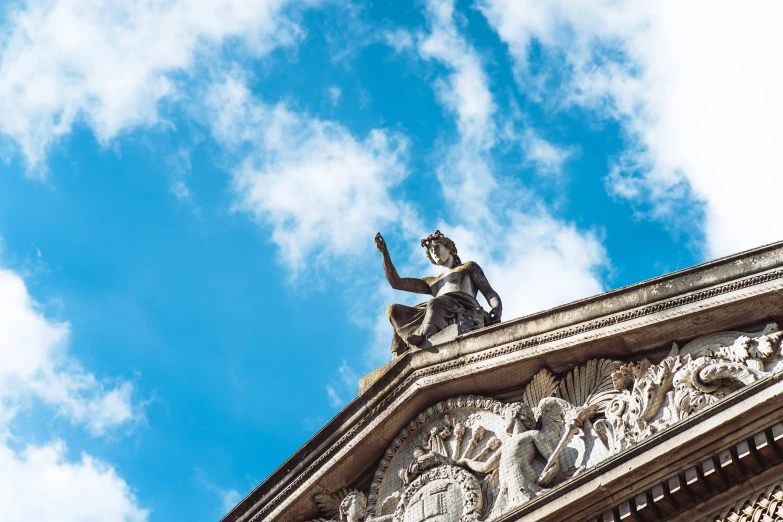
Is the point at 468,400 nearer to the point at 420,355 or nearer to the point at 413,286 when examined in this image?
the point at 420,355

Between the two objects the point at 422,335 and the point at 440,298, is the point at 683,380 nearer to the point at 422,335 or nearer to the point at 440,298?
the point at 422,335

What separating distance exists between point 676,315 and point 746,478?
208 cm

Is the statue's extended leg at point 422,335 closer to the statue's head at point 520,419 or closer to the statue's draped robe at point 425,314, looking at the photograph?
the statue's draped robe at point 425,314

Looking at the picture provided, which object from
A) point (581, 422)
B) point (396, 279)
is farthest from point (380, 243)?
point (581, 422)

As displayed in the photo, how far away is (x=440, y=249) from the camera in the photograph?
56.6 ft

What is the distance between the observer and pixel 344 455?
1573cm

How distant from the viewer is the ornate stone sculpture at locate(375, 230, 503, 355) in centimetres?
1616

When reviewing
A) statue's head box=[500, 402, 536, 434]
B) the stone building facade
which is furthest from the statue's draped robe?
statue's head box=[500, 402, 536, 434]

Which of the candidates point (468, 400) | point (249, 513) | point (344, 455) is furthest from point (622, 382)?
point (249, 513)

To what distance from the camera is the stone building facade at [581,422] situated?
1257 cm

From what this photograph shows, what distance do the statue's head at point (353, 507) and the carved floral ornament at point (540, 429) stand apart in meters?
0.01

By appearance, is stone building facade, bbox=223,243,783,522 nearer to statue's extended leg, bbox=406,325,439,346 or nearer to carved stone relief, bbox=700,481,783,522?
carved stone relief, bbox=700,481,783,522

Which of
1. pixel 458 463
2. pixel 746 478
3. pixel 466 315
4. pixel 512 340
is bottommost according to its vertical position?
pixel 746 478

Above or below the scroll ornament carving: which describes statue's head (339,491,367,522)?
above
